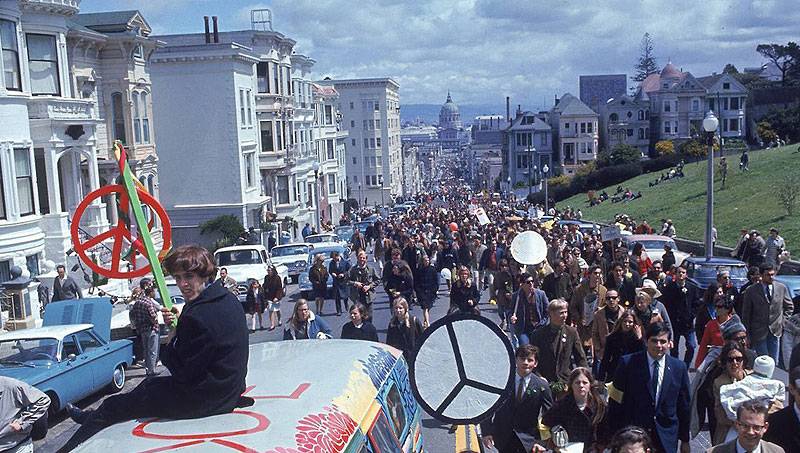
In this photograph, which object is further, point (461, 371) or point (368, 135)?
point (368, 135)

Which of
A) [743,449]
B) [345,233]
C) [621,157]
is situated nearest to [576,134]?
[621,157]

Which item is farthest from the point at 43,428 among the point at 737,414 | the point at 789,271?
the point at 789,271

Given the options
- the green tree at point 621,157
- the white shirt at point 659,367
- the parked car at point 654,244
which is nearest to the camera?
the white shirt at point 659,367

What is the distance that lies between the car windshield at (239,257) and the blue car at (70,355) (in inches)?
372

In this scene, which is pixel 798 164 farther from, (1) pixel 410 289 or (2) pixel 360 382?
(2) pixel 360 382

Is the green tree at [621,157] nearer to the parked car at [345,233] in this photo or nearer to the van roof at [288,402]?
the parked car at [345,233]

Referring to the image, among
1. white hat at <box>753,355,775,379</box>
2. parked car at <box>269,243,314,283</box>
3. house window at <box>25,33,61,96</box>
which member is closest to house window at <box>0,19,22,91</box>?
house window at <box>25,33,61,96</box>

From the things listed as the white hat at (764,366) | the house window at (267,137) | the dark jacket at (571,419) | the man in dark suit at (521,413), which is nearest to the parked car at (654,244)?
the white hat at (764,366)

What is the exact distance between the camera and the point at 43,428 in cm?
1047

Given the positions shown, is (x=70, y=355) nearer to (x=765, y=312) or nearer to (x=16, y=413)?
(x=16, y=413)

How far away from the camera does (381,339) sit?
1451cm

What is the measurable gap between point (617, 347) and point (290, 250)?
21245mm

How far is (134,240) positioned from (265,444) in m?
4.05

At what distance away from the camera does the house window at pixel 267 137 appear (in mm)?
47156
